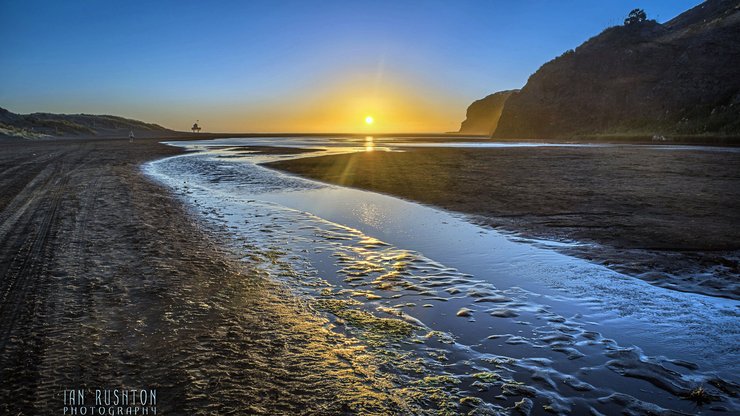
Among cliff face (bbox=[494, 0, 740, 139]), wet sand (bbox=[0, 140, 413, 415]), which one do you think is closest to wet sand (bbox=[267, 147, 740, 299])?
wet sand (bbox=[0, 140, 413, 415])

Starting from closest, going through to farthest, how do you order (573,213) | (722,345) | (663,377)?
(663,377) < (722,345) < (573,213)

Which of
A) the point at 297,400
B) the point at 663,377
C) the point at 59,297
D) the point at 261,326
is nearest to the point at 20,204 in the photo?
the point at 59,297

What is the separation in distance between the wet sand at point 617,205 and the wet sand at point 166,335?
5594mm

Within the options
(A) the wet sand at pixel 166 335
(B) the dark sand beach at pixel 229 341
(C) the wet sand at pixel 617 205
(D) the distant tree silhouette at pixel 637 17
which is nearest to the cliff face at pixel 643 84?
(D) the distant tree silhouette at pixel 637 17

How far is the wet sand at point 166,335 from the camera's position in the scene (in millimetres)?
3299

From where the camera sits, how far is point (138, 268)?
6.61 m

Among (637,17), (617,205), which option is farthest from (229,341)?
(637,17)

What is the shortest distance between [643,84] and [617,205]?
71.9 metres

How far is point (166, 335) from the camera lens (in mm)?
4320

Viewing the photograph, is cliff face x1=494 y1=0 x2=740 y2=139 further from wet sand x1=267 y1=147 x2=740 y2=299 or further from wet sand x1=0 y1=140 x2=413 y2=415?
wet sand x1=0 y1=140 x2=413 y2=415

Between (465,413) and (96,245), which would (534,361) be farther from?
(96,245)

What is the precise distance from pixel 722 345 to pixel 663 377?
125cm

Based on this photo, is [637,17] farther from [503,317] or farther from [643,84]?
[503,317]

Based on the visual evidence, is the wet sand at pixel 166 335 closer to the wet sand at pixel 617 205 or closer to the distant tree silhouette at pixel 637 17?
the wet sand at pixel 617 205
